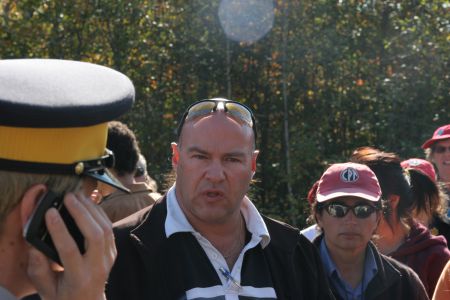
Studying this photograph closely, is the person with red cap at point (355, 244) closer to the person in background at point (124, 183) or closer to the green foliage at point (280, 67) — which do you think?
the person in background at point (124, 183)

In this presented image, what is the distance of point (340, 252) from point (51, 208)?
2.56 metres

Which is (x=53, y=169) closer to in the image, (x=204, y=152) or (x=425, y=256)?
(x=204, y=152)

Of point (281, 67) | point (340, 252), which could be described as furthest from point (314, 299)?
point (281, 67)

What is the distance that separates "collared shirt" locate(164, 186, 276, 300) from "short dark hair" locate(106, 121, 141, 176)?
1445 millimetres

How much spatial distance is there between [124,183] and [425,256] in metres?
1.80

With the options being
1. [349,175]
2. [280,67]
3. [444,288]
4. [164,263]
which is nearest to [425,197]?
[349,175]

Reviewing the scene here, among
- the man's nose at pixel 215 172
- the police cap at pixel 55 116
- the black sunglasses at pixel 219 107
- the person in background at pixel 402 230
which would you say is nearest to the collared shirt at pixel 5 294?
the police cap at pixel 55 116

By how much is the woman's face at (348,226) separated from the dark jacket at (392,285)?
143mm

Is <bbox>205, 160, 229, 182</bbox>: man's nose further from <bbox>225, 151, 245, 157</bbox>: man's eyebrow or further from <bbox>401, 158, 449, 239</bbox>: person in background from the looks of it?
<bbox>401, 158, 449, 239</bbox>: person in background

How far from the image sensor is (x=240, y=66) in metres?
10.4

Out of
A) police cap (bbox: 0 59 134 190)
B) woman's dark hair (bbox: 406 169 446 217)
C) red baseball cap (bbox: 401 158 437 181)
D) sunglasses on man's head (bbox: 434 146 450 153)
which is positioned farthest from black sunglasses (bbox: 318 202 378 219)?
sunglasses on man's head (bbox: 434 146 450 153)

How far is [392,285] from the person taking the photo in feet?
13.9

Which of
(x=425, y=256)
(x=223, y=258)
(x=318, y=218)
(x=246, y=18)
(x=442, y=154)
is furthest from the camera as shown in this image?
(x=246, y=18)

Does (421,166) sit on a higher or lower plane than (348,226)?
lower
